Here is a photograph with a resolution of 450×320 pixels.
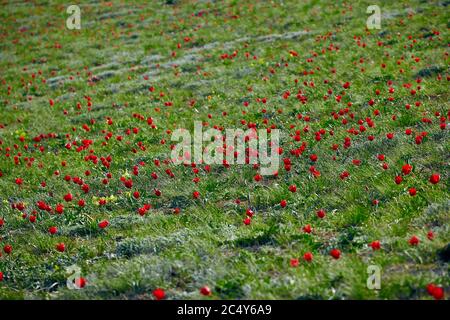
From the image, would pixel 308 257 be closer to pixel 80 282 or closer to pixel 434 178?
pixel 434 178

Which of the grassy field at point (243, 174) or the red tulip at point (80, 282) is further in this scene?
the red tulip at point (80, 282)

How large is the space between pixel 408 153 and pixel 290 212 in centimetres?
265

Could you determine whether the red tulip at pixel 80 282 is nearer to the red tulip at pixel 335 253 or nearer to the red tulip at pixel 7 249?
the red tulip at pixel 7 249

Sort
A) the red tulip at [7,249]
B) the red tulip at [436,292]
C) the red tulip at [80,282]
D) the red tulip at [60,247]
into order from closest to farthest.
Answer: the red tulip at [436,292] → the red tulip at [80,282] → the red tulip at [60,247] → the red tulip at [7,249]

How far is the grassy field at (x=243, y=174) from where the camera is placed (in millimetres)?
6031

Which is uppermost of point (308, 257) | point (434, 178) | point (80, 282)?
point (434, 178)

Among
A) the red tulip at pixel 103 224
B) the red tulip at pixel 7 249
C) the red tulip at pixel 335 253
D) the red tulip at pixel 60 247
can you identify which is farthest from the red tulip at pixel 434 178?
the red tulip at pixel 7 249

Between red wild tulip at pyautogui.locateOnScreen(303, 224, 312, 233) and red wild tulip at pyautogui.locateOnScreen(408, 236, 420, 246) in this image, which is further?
red wild tulip at pyautogui.locateOnScreen(303, 224, 312, 233)

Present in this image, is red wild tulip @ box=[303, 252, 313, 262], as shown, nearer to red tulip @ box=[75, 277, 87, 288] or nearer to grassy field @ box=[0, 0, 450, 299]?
grassy field @ box=[0, 0, 450, 299]

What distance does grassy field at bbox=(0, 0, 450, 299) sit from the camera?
603 centimetres

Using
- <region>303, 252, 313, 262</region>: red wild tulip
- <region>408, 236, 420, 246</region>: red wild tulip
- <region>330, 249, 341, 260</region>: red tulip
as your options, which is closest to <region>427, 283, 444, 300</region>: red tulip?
<region>408, 236, 420, 246</region>: red wild tulip

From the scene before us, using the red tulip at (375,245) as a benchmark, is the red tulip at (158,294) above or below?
below

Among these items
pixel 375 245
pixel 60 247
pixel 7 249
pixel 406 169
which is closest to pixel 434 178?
pixel 406 169

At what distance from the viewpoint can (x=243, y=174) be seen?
29.8 feet
